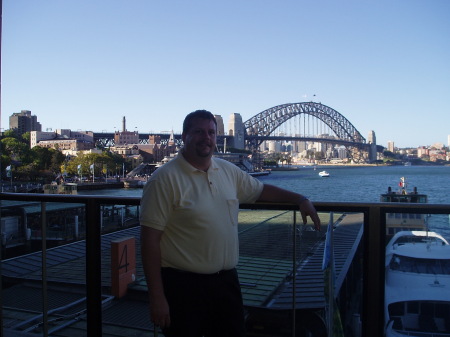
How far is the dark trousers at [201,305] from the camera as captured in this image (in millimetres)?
1431

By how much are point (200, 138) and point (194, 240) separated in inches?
13.7

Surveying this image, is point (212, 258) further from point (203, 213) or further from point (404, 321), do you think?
point (404, 321)

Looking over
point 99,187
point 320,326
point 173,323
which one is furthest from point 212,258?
point 99,187

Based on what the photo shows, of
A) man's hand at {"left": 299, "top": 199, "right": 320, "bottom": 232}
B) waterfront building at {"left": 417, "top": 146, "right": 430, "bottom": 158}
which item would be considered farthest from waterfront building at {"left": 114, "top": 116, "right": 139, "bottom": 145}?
waterfront building at {"left": 417, "top": 146, "right": 430, "bottom": 158}

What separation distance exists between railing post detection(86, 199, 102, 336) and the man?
0.56m

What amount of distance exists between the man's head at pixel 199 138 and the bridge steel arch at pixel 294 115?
7737 centimetres

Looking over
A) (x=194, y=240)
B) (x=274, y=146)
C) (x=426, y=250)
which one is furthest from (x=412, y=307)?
(x=274, y=146)

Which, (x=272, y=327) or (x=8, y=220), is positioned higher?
(x=8, y=220)

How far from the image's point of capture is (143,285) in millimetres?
1893

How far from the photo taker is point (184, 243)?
1.41 m

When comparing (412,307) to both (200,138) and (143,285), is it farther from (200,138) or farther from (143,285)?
(200,138)

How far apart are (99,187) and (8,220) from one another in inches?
1693

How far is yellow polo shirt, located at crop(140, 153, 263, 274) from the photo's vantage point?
1369 millimetres

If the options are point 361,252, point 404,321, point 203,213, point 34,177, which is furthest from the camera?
point 34,177
